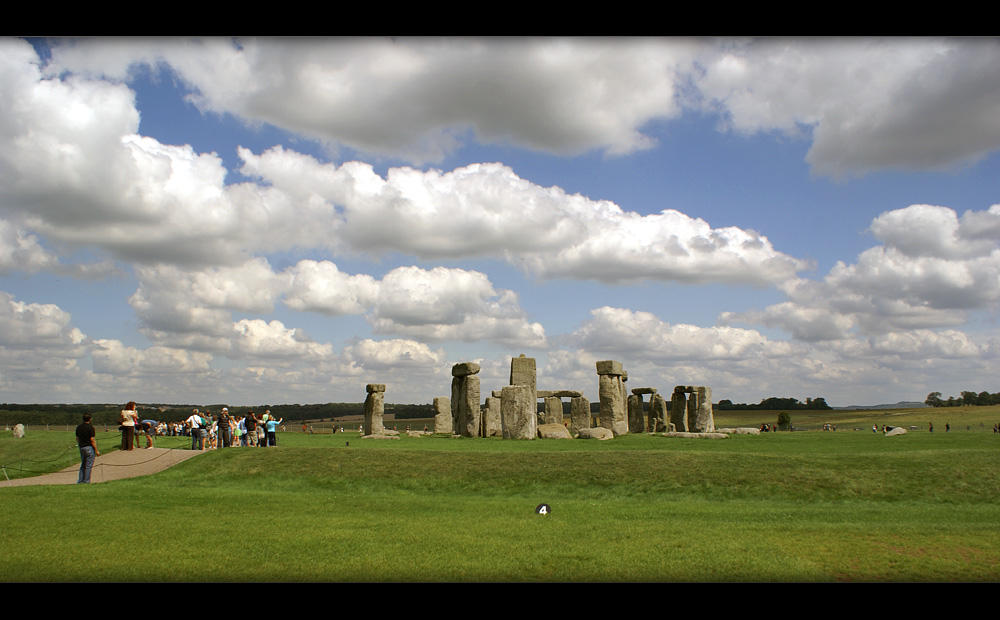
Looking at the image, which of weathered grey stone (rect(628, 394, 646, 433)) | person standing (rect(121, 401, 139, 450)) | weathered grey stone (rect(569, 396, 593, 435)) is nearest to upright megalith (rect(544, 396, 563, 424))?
weathered grey stone (rect(569, 396, 593, 435))

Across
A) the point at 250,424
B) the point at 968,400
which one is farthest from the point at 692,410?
the point at 968,400

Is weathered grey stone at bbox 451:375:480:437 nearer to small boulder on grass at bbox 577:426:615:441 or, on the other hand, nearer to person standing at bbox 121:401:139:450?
small boulder on grass at bbox 577:426:615:441

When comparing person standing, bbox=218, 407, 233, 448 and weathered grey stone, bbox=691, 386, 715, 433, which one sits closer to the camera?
person standing, bbox=218, 407, 233, 448

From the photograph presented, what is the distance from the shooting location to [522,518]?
399 inches

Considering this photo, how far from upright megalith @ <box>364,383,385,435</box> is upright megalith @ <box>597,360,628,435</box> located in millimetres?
9830

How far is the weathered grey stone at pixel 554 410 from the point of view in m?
35.2

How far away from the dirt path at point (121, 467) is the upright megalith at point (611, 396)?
16188mm

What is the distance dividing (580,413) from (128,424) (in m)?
22.0

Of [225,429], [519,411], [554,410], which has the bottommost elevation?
[225,429]

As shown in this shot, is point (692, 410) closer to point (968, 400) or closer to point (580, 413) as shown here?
point (580, 413)

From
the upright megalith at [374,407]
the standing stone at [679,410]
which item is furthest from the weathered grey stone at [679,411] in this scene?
the upright megalith at [374,407]

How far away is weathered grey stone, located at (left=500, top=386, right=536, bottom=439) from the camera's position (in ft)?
81.7

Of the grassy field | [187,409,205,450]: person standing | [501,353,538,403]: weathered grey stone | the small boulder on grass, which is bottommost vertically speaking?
the grassy field
